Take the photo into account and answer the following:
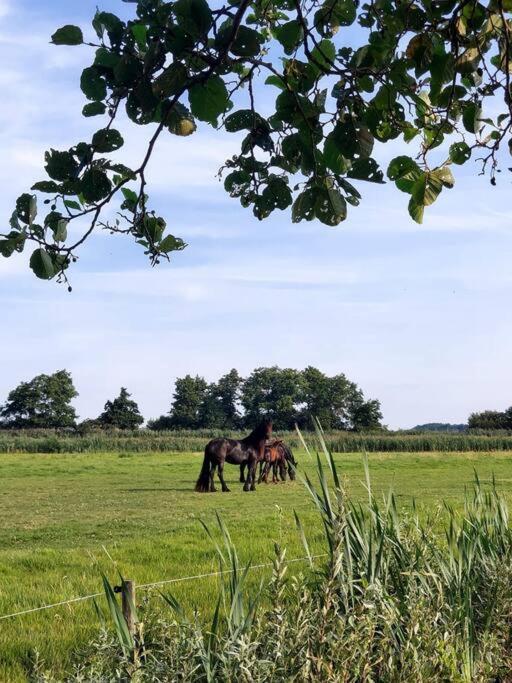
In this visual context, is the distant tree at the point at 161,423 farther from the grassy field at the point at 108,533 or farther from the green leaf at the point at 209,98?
the green leaf at the point at 209,98

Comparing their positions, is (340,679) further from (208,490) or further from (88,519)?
(208,490)

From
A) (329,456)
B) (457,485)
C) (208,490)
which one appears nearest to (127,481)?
(208,490)

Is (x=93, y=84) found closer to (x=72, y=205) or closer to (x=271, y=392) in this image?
(x=72, y=205)

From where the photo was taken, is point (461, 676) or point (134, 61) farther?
point (461, 676)

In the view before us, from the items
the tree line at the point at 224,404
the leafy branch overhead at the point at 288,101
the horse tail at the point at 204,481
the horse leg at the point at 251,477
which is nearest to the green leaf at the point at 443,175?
the leafy branch overhead at the point at 288,101

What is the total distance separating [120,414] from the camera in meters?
100

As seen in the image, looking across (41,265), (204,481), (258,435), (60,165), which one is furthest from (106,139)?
(258,435)

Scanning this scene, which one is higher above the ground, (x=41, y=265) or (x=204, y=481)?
(x=41, y=265)

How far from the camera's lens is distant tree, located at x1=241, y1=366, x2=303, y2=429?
4432 inches

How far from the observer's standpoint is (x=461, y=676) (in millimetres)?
3656

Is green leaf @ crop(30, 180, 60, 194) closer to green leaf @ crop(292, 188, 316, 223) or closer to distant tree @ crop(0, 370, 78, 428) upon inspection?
green leaf @ crop(292, 188, 316, 223)

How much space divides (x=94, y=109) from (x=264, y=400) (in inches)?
4354

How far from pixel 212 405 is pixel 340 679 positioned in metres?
108

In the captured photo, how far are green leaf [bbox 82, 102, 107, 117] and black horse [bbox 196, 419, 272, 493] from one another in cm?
2032
